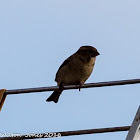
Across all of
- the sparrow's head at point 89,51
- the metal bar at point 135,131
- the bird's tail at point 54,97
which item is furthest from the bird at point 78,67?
the metal bar at point 135,131

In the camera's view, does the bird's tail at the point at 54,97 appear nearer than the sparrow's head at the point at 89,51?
No

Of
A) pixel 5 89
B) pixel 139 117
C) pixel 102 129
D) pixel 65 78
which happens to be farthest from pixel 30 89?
pixel 65 78

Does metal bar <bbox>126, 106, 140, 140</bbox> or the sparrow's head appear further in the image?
the sparrow's head

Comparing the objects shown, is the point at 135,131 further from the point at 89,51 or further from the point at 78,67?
the point at 89,51

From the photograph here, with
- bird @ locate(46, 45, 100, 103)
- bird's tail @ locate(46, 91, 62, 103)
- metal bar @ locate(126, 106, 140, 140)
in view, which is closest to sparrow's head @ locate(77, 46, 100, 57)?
bird @ locate(46, 45, 100, 103)

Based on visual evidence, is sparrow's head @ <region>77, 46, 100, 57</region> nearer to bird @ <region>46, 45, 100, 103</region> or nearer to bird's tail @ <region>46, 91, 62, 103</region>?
bird @ <region>46, 45, 100, 103</region>

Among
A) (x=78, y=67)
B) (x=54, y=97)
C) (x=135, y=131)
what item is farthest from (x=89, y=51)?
(x=135, y=131)

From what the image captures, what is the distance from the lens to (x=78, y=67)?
793cm

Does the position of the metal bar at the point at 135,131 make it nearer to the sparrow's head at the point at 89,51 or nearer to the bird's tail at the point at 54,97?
→ the sparrow's head at the point at 89,51

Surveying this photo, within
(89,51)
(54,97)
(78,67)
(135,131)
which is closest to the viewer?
(135,131)

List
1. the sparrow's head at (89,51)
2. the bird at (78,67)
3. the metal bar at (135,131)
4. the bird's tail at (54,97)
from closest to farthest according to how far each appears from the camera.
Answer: the metal bar at (135,131)
the bird at (78,67)
the sparrow's head at (89,51)
the bird's tail at (54,97)

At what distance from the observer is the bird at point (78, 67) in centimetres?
794

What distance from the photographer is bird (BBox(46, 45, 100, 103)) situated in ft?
26.1

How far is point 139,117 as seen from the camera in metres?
4.27
